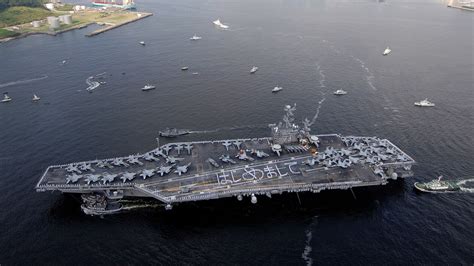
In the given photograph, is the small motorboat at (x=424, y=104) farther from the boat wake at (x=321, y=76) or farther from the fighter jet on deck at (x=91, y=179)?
the fighter jet on deck at (x=91, y=179)

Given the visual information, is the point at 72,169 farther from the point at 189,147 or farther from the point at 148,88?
the point at 148,88

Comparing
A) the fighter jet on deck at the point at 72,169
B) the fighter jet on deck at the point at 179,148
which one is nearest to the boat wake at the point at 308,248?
the fighter jet on deck at the point at 179,148

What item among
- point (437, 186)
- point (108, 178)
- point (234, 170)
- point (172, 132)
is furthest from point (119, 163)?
point (437, 186)

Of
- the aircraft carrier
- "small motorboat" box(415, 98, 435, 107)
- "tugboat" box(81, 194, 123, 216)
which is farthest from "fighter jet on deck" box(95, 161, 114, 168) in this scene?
"small motorboat" box(415, 98, 435, 107)

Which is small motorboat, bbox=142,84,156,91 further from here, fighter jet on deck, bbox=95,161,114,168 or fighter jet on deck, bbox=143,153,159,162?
fighter jet on deck, bbox=95,161,114,168

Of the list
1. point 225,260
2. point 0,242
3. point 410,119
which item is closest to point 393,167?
point 410,119

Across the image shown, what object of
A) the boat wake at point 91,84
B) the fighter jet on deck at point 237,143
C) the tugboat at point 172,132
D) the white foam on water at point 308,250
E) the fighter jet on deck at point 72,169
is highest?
the fighter jet on deck at point 237,143
